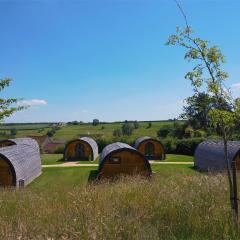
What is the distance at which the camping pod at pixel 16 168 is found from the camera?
1000 inches

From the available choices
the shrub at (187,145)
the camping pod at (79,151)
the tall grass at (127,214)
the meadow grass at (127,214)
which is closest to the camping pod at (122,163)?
the meadow grass at (127,214)

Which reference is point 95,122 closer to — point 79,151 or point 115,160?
point 79,151

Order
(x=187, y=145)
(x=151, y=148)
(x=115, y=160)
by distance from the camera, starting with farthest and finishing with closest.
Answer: (x=187, y=145), (x=151, y=148), (x=115, y=160)

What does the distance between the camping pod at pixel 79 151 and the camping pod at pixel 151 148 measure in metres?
5.60

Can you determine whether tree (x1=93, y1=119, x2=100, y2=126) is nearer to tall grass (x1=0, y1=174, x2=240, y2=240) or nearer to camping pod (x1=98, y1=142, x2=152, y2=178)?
camping pod (x1=98, y1=142, x2=152, y2=178)

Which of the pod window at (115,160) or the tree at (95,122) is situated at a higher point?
the tree at (95,122)

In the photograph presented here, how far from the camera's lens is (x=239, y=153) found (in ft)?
87.4

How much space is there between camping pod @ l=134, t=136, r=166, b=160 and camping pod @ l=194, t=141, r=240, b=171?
10.2 m

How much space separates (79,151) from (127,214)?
41.2m

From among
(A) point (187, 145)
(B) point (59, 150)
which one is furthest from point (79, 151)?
(A) point (187, 145)

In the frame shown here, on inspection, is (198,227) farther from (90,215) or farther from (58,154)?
(58,154)

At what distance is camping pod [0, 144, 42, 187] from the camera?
25406 millimetres

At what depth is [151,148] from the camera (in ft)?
156

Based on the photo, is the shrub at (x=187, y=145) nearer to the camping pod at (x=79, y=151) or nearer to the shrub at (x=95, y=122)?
the camping pod at (x=79, y=151)
